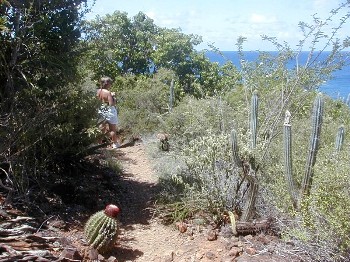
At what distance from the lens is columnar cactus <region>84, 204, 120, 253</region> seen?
4449mm

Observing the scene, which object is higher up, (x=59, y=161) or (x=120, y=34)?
(x=120, y=34)

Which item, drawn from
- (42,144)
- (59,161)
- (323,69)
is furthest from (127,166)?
(323,69)

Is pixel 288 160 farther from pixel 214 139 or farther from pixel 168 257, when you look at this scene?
pixel 168 257

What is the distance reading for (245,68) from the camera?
7.02 metres

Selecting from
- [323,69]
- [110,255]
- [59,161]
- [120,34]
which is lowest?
[110,255]

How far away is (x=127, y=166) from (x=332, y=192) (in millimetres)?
4428

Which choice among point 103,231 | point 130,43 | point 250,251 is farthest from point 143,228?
point 130,43

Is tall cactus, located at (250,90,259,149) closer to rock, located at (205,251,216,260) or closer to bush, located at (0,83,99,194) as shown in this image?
rock, located at (205,251,216,260)

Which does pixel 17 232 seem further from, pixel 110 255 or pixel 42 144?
pixel 42 144

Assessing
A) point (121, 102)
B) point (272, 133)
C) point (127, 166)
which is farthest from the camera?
point (121, 102)

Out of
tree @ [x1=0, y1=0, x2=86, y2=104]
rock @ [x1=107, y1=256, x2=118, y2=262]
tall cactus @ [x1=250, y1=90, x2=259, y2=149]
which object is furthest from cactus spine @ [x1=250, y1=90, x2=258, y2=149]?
tree @ [x1=0, y1=0, x2=86, y2=104]

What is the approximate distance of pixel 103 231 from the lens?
4.45m

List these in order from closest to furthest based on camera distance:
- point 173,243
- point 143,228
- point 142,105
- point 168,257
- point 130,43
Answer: point 168,257 < point 173,243 < point 143,228 < point 142,105 < point 130,43

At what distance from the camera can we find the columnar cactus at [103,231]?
14.6 ft
